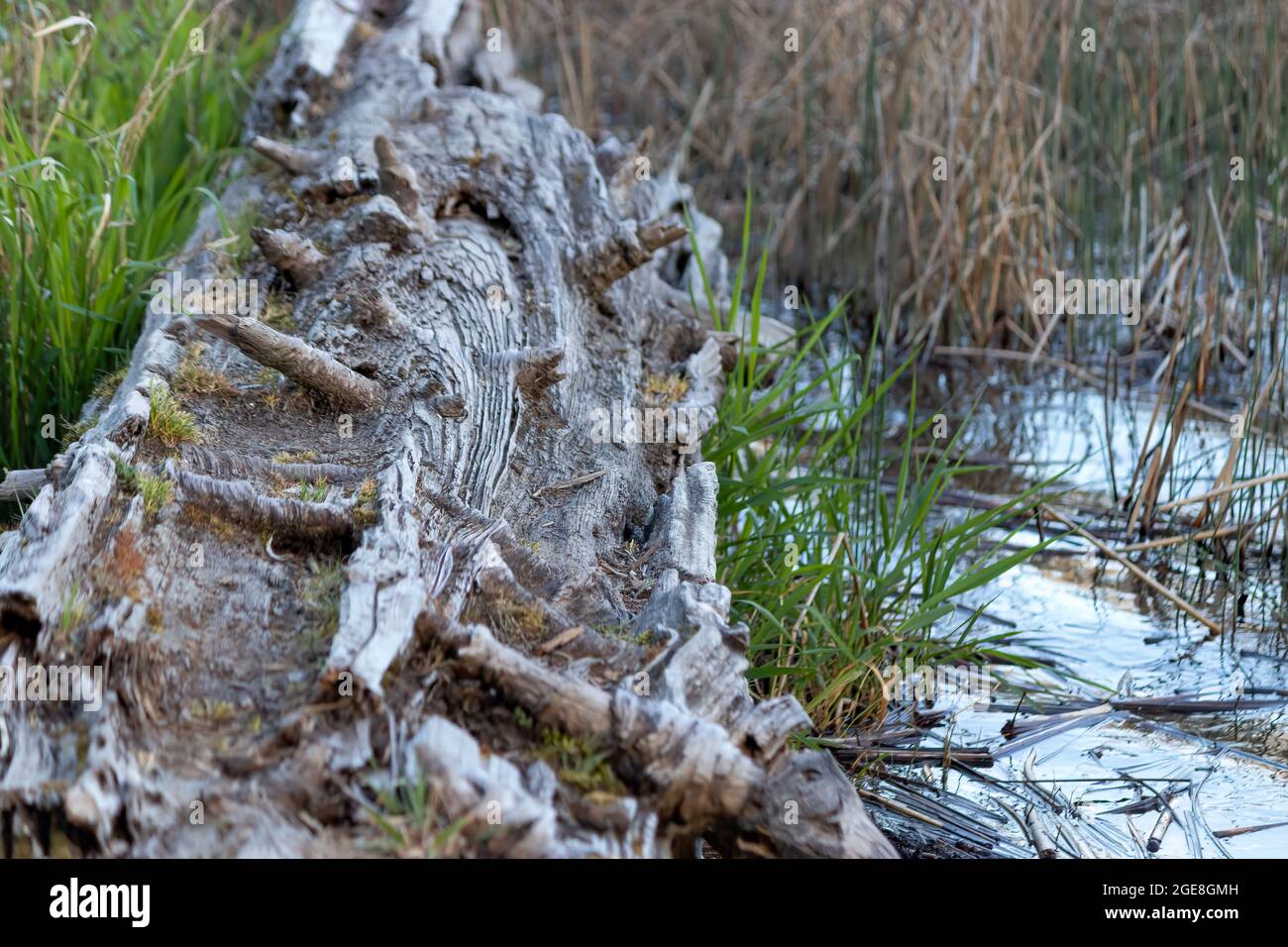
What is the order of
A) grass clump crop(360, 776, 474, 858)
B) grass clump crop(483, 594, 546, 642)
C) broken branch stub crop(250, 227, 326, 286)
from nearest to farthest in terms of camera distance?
grass clump crop(360, 776, 474, 858) < grass clump crop(483, 594, 546, 642) < broken branch stub crop(250, 227, 326, 286)

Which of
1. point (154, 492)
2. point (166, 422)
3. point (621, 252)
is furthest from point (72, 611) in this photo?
point (621, 252)

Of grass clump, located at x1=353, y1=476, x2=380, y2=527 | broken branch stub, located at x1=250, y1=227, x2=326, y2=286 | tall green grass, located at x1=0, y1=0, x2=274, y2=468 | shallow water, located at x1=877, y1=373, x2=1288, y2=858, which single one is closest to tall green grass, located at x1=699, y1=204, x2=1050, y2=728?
shallow water, located at x1=877, y1=373, x2=1288, y2=858

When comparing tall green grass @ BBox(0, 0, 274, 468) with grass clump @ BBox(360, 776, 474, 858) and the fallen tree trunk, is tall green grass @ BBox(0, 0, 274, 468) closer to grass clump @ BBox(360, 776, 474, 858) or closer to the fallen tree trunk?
the fallen tree trunk

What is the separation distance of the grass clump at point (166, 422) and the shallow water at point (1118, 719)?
1605 millimetres

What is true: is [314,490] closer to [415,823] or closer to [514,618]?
[514,618]

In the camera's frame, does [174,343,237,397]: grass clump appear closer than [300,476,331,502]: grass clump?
No

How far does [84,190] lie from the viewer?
11.5 ft

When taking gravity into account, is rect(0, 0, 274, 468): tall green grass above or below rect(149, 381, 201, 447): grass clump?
above

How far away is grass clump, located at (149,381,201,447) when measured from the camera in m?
2.28

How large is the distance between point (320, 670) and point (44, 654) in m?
0.40

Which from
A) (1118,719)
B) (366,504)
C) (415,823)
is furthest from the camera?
(1118,719)

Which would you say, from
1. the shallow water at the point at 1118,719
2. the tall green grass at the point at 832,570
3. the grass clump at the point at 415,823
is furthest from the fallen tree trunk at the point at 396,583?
the shallow water at the point at 1118,719

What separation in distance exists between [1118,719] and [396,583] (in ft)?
5.85
